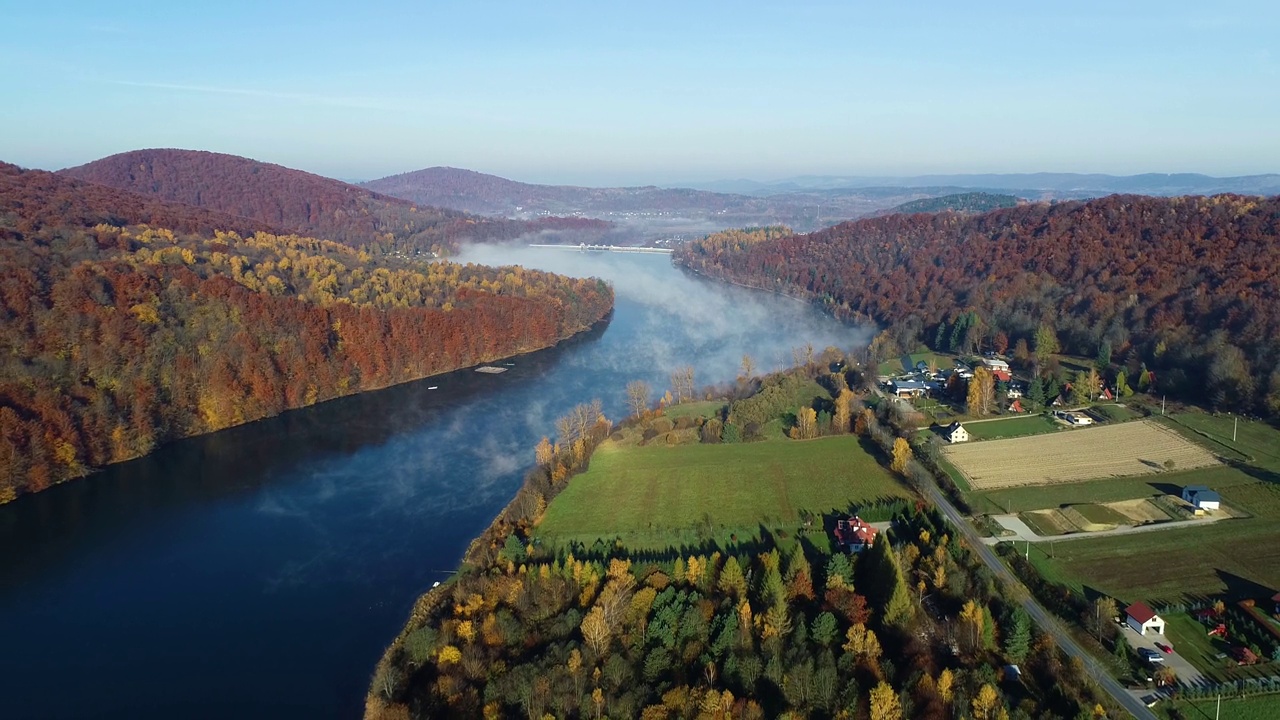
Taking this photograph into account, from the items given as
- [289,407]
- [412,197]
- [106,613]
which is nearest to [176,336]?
[289,407]

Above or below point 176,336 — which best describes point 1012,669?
below

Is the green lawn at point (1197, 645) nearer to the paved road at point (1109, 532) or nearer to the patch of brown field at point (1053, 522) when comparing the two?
the paved road at point (1109, 532)

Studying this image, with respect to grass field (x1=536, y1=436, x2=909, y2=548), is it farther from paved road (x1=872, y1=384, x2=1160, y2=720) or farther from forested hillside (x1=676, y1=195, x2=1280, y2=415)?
forested hillside (x1=676, y1=195, x2=1280, y2=415)

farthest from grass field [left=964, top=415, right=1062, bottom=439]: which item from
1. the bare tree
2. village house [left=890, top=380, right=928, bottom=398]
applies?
the bare tree

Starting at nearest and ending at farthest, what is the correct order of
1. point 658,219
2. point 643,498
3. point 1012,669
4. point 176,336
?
point 1012,669
point 643,498
point 176,336
point 658,219

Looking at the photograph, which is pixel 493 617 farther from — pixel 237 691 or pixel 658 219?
pixel 658 219

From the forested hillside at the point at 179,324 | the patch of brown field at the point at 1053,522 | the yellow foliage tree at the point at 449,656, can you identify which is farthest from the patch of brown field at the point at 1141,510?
the forested hillside at the point at 179,324

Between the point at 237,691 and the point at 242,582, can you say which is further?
the point at 242,582
